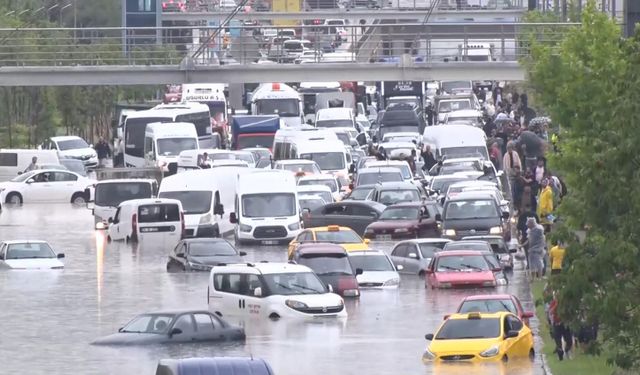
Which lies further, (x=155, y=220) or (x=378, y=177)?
(x=378, y=177)

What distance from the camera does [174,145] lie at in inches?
2876

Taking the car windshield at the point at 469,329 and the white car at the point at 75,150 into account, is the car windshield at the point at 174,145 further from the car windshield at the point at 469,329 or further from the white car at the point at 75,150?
the car windshield at the point at 469,329

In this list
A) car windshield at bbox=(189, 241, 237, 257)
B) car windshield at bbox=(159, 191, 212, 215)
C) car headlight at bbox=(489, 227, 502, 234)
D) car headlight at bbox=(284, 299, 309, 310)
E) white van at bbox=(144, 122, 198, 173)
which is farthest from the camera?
white van at bbox=(144, 122, 198, 173)

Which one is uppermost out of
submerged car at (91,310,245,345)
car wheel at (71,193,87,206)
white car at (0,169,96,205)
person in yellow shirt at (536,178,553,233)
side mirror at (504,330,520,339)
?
person in yellow shirt at (536,178,553,233)

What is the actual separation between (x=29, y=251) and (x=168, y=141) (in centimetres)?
2209

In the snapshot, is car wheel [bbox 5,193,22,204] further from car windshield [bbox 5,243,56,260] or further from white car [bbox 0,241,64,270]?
car windshield [bbox 5,243,56,260]

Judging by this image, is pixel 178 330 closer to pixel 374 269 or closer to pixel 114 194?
pixel 374 269

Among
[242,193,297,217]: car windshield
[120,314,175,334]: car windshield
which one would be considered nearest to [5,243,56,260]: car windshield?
[242,193,297,217]: car windshield

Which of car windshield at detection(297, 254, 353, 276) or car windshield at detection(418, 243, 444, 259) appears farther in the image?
car windshield at detection(418, 243, 444, 259)

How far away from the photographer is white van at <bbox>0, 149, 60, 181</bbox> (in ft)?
253

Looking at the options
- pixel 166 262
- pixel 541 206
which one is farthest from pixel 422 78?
pixel 541 206

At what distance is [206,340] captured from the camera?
3581 cm

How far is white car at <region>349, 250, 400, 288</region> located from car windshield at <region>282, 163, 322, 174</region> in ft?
61.6

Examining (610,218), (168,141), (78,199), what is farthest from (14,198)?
(610,218)
